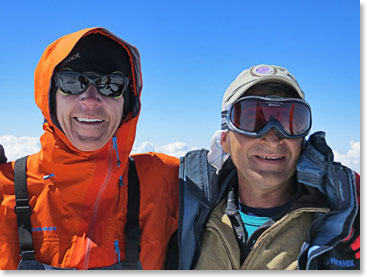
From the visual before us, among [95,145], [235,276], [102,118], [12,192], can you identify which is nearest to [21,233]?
[12,192]

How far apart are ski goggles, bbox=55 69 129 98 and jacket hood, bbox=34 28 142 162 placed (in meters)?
0.10

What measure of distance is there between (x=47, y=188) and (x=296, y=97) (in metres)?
2.13

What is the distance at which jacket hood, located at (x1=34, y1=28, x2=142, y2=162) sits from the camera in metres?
2.63

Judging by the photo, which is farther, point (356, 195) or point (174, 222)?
point (174, 222)

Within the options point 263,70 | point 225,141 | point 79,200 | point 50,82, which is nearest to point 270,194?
point 225,141

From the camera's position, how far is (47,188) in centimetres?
251

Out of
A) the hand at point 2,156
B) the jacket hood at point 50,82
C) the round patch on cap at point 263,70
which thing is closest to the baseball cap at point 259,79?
the round patch on cap at point 263,70

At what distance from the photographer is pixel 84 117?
2662mm

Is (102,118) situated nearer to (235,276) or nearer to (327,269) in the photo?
(235,276)

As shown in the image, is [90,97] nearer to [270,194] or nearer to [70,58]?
[70,58]

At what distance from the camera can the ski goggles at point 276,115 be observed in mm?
2582

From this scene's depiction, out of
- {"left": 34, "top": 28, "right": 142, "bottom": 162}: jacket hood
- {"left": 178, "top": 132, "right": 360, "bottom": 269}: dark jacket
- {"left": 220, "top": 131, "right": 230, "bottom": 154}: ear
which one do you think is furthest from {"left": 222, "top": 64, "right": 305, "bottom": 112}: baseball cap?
{"left": 34, "top": 28, "right": 142, "bottom": 162}: jacket hood

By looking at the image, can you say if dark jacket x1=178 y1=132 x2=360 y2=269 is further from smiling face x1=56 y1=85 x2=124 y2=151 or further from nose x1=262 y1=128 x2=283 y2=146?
smiling face x1=56 y1=85 x2=124 y2=151

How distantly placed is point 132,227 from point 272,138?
135 centimetres
